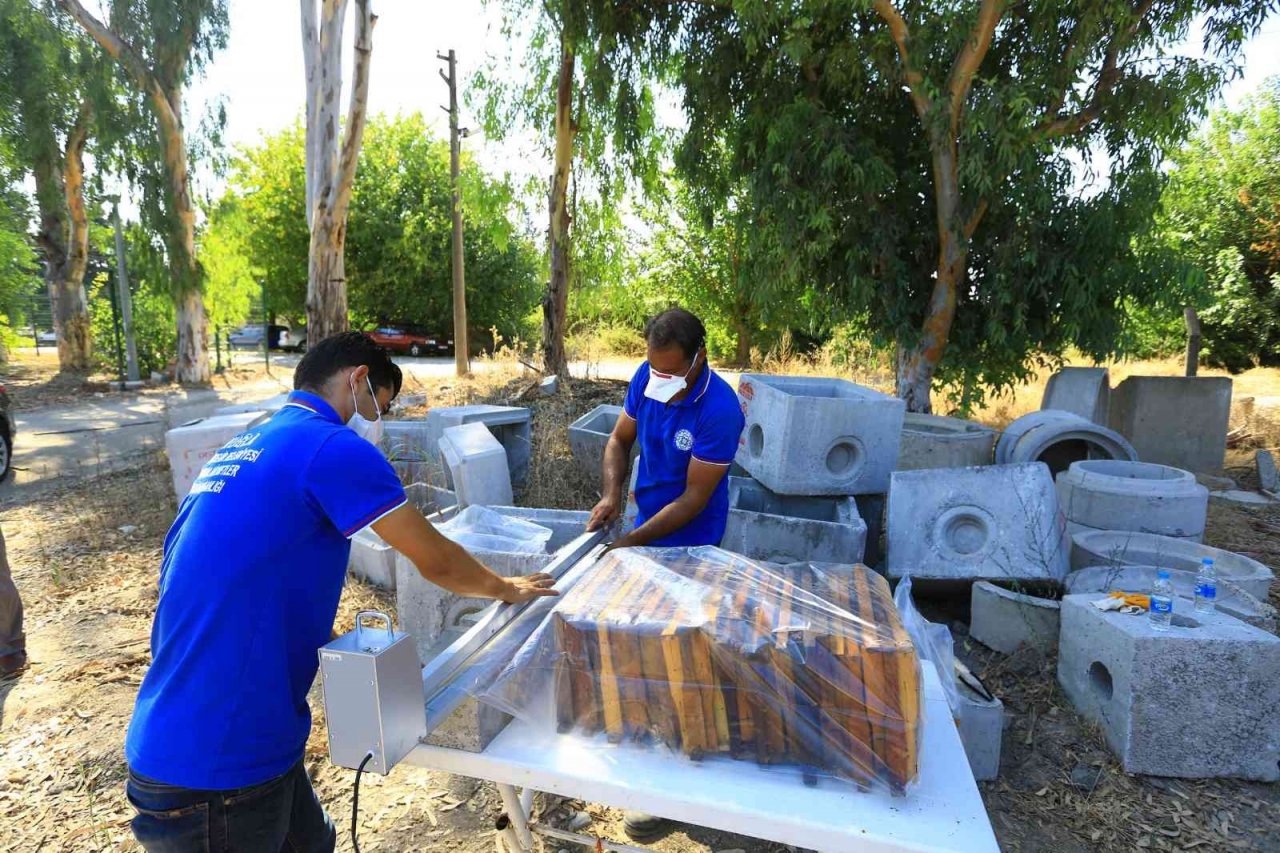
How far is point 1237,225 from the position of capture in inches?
632

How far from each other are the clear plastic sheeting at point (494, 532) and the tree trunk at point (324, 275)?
7096 mm

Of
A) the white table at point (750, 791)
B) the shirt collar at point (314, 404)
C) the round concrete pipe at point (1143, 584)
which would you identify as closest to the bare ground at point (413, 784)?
the round concrete pipe at point (1143, 584)

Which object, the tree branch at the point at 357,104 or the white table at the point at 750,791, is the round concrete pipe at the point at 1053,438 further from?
the tree branch at the point at 357,104

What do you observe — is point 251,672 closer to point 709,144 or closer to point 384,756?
point 384,756

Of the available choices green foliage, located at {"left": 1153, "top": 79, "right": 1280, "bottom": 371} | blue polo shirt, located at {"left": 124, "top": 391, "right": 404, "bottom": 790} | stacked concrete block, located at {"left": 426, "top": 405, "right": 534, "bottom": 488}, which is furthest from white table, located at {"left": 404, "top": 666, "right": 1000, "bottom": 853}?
green foliage, located at {"left": 1153, "top": 79, "right": 1280, "bottom": 371}

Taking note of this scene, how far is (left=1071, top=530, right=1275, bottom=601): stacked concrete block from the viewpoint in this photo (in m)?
4.48

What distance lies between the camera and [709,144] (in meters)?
9.32

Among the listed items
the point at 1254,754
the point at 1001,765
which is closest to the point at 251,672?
the point at 1001,765

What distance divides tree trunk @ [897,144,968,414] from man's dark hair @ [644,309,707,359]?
4.82 m

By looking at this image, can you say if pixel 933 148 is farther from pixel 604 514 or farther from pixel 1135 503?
pixel 604 514

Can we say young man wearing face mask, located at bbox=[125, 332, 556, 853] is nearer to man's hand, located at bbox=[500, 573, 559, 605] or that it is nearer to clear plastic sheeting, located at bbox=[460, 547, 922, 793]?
man's hand, located at bbox=[500, 573, 559, 605]

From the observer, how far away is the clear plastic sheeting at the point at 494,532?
12.4 feet

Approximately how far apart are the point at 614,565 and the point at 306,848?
3.72ft

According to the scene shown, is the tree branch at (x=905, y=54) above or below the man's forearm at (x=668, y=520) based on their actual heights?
above
